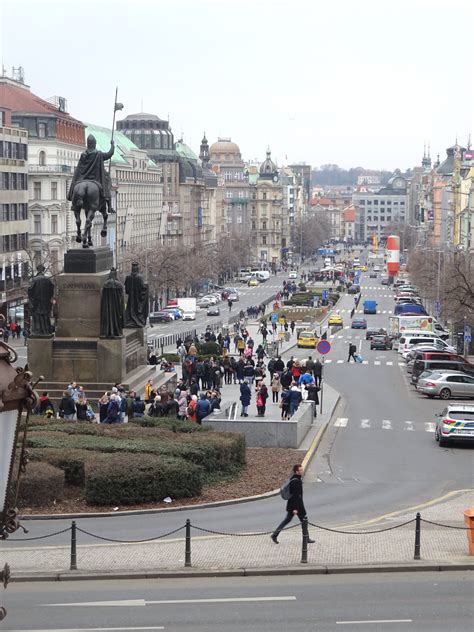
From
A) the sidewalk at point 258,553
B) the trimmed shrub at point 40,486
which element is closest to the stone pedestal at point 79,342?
the trimmed shrub at point 40,486

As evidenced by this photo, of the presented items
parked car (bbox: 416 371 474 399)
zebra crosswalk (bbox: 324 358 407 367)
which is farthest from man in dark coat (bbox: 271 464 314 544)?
zebra crosswalk (bbox: 324 358 407 367)

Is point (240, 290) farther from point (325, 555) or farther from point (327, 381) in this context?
point (325, 555)

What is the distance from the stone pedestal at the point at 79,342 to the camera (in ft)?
108

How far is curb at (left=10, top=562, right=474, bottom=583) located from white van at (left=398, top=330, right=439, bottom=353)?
162ft

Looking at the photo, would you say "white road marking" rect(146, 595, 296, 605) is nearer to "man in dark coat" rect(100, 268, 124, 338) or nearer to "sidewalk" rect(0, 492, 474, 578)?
"sidewalk" rect(0, 492, 474, 578)

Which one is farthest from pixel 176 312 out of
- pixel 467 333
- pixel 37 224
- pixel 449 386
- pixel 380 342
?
pixel 449 386

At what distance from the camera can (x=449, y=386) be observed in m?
46.5

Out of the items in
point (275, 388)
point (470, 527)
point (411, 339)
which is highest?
point (470, 527)

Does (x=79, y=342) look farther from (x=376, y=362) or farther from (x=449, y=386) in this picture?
(x=376, y=362)

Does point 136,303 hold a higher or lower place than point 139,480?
higher

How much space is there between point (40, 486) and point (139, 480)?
5.43ft

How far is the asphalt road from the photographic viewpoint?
15.7m

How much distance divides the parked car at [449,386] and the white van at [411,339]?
2111 cm

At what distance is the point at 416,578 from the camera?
1845 cm
